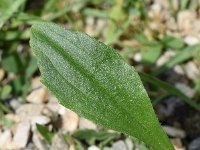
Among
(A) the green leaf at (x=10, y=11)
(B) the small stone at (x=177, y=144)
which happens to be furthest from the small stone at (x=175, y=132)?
(A) the green leaf at (x=10, y=11)

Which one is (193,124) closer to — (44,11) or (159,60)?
(159,60)

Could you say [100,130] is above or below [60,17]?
Answer: below

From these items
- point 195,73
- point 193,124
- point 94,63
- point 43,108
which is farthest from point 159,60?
point 94,63

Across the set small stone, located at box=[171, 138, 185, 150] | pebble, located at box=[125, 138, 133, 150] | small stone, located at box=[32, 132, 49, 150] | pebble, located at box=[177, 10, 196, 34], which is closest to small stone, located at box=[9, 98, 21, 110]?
small stone, located at box=[32, 132, 49, 150]

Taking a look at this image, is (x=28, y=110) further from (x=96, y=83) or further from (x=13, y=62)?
(x=96, y=83)

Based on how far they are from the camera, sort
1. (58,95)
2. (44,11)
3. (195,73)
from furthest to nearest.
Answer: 1. (44,11)
2. (195,73)
3. (58,95)

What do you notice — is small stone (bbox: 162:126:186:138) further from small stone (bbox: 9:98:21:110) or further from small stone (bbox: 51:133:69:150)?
small stone (bbox: 9:98:21:110)

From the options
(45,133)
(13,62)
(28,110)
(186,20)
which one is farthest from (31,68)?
(186,20)
